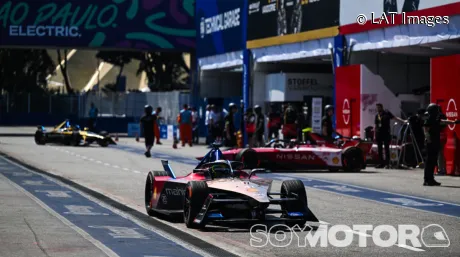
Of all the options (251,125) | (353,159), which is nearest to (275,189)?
(353,159)

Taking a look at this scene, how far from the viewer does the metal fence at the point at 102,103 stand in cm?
6250

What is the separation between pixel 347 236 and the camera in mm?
14117

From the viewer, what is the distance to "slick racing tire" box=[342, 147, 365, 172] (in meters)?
28.4

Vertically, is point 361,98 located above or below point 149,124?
above

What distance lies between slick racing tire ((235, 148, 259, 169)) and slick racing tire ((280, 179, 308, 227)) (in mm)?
10797

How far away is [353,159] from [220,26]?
2348 cm

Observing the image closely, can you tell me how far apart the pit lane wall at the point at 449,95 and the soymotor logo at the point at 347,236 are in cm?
1249

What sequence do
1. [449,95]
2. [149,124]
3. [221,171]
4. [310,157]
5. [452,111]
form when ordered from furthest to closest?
[149,124]
[449,95]
[310,157]
[452,111]
[221,171]

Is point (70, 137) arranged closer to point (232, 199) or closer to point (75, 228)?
point (75, 228)

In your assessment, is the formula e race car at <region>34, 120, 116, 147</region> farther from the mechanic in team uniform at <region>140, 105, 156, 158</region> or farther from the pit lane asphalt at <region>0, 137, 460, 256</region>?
the mechanic in team uniform at <region>140, 105, 156, 158</region>

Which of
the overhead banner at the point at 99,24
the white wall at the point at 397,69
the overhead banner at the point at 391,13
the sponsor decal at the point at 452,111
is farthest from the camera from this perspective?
the overhead banner at the point at 99,24

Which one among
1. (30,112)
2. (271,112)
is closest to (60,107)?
(30,112)

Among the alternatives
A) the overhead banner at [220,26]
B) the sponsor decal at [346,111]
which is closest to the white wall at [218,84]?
the overhead banner at [220,26]

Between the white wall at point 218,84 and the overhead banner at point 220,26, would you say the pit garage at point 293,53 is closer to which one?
the overhead banner at point 220,26
